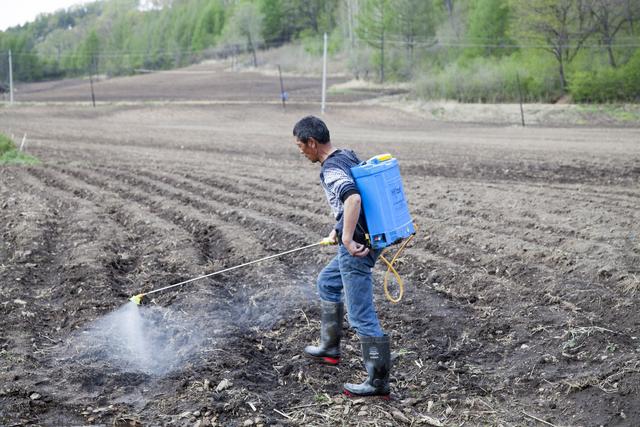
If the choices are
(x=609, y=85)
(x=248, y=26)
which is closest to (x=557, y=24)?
(x=609, y=85)

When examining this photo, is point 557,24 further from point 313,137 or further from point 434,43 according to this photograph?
point 313,137

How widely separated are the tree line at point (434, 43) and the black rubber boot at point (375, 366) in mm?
28928

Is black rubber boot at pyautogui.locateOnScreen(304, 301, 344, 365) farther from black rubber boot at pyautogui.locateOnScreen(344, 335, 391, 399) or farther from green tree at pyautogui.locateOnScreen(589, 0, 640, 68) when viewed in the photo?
green tree at pyautogui.locateOnScreen(589, 0, 640, 68)

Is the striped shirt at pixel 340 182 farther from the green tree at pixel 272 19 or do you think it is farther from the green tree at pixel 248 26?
the green tree at pixel 272 19

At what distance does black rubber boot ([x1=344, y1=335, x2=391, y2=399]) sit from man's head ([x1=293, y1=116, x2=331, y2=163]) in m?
1.39

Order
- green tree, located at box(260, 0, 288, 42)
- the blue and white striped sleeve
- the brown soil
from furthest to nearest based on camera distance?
green tree, located at box(260, 0, 288, 42)
the brown soil
the blue and white striped sleeve

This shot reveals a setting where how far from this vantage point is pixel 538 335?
6477 mm

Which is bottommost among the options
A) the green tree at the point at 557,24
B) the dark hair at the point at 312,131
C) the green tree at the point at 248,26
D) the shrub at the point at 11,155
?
the shrub at the point at 11,155

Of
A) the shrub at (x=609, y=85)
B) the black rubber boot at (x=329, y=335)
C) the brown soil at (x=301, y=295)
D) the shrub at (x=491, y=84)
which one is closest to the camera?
the brown soil at (x=301, y=295)

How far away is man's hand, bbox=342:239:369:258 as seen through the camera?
5.08m

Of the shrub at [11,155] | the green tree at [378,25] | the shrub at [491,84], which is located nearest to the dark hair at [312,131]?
the shrub at [11,155]

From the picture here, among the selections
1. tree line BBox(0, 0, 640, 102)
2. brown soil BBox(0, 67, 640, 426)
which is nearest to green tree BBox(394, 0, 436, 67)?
tree line BBox(0, 0, 640, 102)

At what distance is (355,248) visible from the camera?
512 centimetres

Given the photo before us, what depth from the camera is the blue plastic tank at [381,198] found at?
16.7 feet
